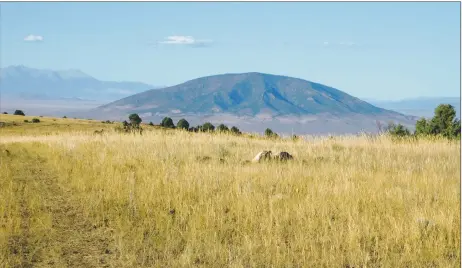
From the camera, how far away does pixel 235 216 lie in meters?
9.74

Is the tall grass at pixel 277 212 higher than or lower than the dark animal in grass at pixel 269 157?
lower

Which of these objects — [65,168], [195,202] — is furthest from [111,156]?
[195,202]

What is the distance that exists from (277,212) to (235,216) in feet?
2.54

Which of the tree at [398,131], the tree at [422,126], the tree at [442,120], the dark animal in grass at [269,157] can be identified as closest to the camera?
the dark animal in grass at [269,157]

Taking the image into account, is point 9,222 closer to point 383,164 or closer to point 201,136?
point 383,164

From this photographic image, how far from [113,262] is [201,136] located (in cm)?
1921

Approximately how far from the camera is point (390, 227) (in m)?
8.84

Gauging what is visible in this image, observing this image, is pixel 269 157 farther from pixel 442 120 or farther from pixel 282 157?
pixel 442 120

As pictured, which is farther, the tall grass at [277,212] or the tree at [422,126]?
the tree at [422,126]

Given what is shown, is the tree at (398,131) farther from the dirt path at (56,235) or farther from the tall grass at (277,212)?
the dirt path at (56,235)

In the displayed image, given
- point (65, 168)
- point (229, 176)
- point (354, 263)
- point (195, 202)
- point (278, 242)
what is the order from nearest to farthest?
point (354, 263) → point (278, 242) → point (195, 202) → point (229, 176) → point (65, 168)

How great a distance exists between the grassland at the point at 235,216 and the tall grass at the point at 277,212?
0.09 feet

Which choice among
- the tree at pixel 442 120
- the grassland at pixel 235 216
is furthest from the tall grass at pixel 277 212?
the tree at pixel 442 120

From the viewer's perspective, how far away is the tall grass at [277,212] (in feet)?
25.5
